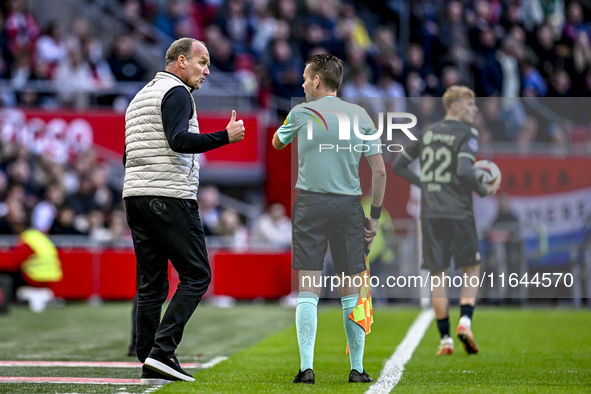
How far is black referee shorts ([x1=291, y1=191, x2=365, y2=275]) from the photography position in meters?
5.67

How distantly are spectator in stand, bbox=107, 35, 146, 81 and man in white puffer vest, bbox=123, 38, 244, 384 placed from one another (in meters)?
11.9

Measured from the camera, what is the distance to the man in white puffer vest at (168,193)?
5.58 m

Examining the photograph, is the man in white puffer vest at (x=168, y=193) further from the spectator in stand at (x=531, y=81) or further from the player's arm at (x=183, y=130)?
the spectator in stand at (x=531, y=81)

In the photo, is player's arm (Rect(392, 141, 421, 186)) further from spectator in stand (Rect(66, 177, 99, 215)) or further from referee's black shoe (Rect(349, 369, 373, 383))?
spectator in stand (Rect(66, 177, 99, 215))

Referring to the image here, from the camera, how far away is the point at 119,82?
57.7 feet

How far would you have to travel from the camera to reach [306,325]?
561cm

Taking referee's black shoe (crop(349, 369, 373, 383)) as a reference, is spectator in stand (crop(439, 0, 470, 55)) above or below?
above

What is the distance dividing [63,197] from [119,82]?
111 inches

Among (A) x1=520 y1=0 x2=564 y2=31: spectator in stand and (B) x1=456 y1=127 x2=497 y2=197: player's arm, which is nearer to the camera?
(B) x1=456 y1=127 x2=497 y2=197: player's arm

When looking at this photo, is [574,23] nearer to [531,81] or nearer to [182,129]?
[531,81]

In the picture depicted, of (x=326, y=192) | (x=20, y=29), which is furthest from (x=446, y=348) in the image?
(x=20, y=29)

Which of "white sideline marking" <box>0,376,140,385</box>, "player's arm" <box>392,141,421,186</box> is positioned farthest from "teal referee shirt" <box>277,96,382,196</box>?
"player's arm" <box>392,141,421,186</box>

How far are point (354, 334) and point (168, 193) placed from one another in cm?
145

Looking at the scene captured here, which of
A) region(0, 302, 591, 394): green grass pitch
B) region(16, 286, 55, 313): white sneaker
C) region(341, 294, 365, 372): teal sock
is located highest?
region(341, 294, 365, 372): teal sock
